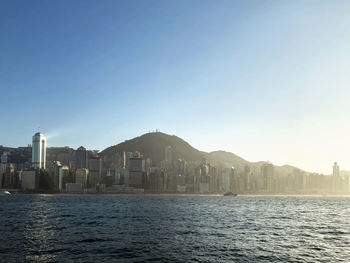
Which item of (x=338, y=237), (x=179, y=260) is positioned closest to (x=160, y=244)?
(x=179, y=260)

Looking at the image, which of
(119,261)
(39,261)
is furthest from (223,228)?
(39,261)

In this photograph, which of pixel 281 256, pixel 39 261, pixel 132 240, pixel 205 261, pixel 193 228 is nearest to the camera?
pixel 39 261

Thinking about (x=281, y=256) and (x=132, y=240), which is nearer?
(x=281, y=256)

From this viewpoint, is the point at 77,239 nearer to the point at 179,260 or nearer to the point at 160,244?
the point at 160,244

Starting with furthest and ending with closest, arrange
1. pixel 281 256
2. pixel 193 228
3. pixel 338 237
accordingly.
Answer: pixel 193 228
pixel 338 237
pixel 281 256

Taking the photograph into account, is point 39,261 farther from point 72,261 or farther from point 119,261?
point 119,261

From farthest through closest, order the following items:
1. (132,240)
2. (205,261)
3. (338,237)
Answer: (338,237), (132,240), (205,261)

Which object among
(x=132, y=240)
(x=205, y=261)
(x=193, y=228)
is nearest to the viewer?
(x=205, y=261)

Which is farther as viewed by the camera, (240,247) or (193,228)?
(193,228)

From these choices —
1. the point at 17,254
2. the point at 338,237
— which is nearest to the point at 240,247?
the point at 338,237
